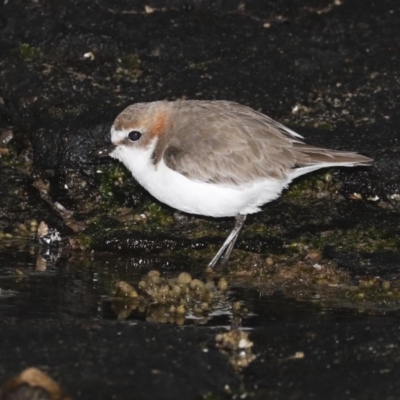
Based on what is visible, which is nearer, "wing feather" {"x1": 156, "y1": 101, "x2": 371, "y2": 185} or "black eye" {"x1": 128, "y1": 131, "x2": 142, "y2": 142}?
"wing feather" {"x1": 156, "y1": 101, "x2": 371, "y2": 185}

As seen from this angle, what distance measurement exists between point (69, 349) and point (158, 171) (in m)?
2.55

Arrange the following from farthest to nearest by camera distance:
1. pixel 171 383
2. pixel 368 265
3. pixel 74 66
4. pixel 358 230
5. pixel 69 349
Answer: pixel 74 66, pixel 358 230, pixel 368 265, pixel 69 349, pixel 171 383

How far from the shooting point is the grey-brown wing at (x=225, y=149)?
780cm

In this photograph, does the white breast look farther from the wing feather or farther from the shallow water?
the shallow water

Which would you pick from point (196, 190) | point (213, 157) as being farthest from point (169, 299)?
point (213, 157)

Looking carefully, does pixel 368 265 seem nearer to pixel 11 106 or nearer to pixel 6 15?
pixel 11 106

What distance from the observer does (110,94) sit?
9.53 meters

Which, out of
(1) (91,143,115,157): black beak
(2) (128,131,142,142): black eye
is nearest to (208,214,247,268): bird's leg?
(2) (128,131,142,142): black eye

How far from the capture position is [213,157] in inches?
308

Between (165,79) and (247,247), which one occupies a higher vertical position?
(165,79)

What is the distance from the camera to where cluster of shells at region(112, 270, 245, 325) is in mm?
7008

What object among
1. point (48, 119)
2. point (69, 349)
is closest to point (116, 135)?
point (48, 119)

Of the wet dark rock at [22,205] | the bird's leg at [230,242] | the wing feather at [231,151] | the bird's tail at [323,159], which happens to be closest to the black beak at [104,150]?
the wing feather at [231,151]

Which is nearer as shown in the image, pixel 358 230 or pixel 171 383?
pixel 171 383
